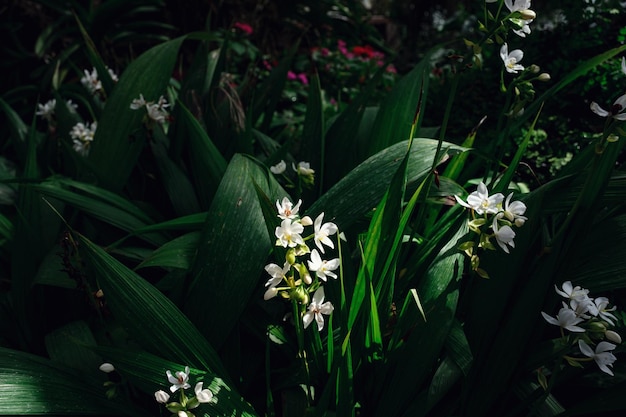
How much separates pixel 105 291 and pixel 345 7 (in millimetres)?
4129

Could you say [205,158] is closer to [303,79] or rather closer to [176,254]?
[176,254]

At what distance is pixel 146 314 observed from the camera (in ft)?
3.43

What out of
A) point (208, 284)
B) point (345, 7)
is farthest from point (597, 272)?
point (345, 7)

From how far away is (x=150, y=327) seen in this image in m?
1.05

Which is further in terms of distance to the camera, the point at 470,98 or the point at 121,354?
the point at 470,98

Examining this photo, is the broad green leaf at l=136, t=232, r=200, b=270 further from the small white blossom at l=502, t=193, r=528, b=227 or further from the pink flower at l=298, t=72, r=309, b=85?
the pink flower at l=298, t=72, r=309, b=85

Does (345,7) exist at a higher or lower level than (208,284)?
lower

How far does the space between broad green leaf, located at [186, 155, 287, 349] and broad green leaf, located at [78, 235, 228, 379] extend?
0.31 feet

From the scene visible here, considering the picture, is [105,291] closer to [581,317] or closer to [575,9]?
[581,317]

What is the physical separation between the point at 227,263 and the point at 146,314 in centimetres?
19

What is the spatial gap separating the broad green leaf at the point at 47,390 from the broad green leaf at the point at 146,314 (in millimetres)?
137

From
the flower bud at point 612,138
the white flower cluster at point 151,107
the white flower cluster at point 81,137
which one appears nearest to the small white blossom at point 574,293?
the flower bud at point 612,138

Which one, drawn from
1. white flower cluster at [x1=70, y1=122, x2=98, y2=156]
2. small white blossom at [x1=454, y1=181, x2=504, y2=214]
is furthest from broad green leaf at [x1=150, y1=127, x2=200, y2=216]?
small white blossom at [x1=454, y1=181, x2=504, y2=214]

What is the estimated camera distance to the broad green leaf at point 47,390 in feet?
3.22
